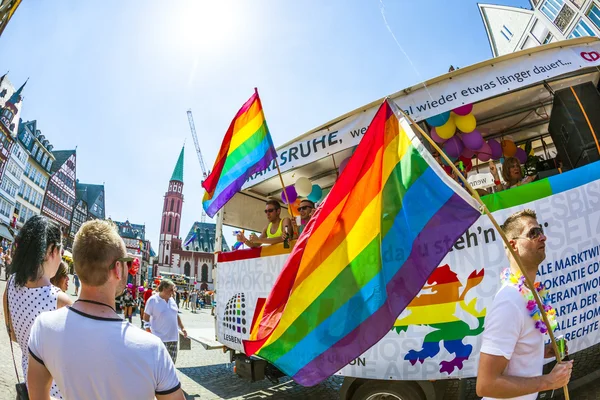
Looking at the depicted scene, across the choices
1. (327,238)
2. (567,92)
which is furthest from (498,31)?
(327,238)

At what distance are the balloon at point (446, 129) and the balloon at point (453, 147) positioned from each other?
22cm

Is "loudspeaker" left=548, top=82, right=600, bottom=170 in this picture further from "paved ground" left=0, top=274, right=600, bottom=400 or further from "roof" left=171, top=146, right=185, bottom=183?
"roof" left=171, top=146, right=185, bottom=183

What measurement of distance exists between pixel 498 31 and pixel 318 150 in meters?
31.7

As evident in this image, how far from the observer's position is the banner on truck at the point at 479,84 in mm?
3820

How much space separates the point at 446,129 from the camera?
515 centimetres

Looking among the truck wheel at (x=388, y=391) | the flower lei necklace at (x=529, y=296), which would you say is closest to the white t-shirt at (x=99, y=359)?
the flower lei necklace at (x=529, y=296)

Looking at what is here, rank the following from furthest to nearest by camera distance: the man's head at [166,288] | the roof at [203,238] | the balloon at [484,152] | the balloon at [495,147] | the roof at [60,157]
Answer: the roof at [203,238]
the roof at [60,157]
the man's head at [166,288]
the balloon at [495,147]
the balloon at [484,152]

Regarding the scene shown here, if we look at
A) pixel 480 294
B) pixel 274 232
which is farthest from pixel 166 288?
pixel 480 294

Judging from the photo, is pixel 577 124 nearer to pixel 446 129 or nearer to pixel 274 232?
pixel 446 129

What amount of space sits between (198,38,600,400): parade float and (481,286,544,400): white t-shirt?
0.47 metres

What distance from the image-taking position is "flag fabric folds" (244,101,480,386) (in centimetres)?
216

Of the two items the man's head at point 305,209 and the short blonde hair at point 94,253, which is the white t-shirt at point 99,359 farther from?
the man's head at point 305,209

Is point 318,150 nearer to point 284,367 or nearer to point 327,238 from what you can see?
point 327,238

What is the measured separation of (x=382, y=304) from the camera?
2186mm
